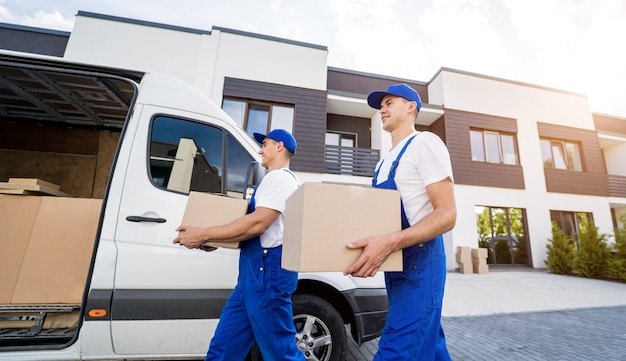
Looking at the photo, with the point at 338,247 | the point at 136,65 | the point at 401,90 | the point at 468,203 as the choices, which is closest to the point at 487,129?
the point at 468,203

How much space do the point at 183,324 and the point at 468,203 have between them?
35.1ft

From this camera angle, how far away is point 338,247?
42.0 inches

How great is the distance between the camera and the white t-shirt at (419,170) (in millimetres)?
1222

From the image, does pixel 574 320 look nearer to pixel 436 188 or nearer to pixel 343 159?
pixel 436 188

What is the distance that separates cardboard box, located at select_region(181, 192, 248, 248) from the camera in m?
1.68

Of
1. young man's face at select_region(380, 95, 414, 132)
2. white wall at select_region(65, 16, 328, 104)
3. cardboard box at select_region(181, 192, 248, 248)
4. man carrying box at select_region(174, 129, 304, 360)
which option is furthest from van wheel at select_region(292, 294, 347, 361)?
white wall at select_region(65, 16, 328, 104)

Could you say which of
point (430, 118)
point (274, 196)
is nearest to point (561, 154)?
point (430, 118)

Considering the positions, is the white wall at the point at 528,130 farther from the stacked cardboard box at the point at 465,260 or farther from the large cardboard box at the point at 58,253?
the large cardboard box at the point at 58,253

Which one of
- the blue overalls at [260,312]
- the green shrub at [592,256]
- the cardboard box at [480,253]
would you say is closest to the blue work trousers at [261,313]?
the blue overalls at [260,312]

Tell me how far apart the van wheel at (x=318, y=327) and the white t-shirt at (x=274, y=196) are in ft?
2.77

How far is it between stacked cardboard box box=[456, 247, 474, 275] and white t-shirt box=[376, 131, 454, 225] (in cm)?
956

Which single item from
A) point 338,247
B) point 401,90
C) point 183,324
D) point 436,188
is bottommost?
point 183,324

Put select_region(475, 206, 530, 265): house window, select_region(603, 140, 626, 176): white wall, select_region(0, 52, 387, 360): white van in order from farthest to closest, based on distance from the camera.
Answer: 1. select_region(603, 140, 626, 176): white wall
2. select_region(475, 206, 530, 265): house window
3. select_region(0, 52, 387, 360): white van

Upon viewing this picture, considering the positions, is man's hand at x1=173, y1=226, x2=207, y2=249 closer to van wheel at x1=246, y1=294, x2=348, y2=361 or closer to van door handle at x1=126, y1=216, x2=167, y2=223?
van door handle at x1=126, y1=216, x2=167, y2=223
